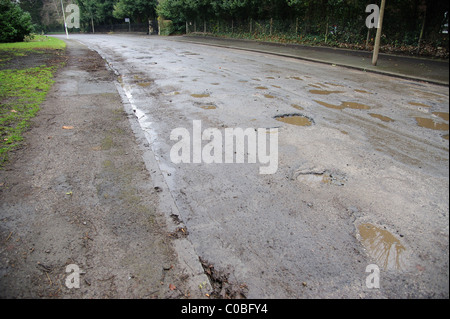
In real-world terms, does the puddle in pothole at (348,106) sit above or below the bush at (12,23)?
below

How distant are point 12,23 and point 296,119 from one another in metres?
28.6

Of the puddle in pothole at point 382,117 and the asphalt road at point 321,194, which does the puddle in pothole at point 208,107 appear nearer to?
the asphalt road at point 321,194

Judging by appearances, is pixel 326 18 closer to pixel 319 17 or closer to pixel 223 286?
pixel 319 17

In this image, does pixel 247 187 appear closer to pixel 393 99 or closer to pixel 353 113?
pixel 353 113

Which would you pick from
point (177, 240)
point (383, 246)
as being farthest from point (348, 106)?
point (177, 240)

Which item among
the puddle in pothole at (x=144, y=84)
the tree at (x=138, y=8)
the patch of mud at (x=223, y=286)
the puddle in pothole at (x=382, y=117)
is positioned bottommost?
the patch of mud at (x=223, y=286)

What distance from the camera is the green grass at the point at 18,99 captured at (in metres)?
5.31

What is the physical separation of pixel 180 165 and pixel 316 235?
230 cm

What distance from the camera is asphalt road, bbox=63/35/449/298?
246 cm

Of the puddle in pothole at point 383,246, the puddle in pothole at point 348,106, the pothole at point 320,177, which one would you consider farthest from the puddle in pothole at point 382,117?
the puddle in pothole at point 383,246

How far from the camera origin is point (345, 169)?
434 cm
